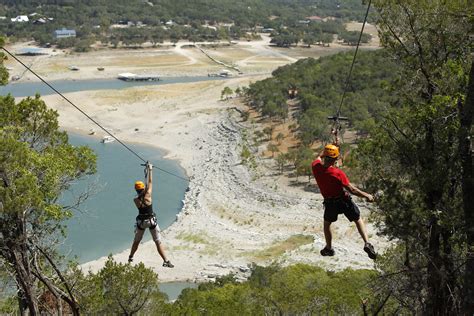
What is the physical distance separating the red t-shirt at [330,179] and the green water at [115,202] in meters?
17.2

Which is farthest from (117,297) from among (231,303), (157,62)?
(157,62)

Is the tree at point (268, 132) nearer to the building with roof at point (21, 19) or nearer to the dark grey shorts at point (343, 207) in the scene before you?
the dark grey shorts at point (343, 207)

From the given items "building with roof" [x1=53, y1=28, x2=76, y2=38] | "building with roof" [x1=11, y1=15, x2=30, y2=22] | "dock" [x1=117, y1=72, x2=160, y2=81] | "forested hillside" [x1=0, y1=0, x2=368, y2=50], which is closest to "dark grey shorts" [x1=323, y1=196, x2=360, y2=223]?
"dock" [x1=117, y1=72, x2=160, y2=81]

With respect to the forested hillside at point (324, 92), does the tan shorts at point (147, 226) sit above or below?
above

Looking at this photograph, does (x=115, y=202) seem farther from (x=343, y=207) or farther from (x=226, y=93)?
(x=226, y=93)

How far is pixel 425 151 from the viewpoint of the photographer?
9609mm

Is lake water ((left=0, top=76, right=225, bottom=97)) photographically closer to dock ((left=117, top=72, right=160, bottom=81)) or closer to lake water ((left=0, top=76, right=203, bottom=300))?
dock ((left=117, top=72, right=160, bottom=81))

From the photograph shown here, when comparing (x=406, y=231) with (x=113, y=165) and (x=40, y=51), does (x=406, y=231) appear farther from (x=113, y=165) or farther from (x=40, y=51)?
(x=40, y=51)

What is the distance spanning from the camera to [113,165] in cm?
4975

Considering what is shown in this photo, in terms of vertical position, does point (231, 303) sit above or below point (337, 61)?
below

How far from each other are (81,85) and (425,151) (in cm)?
8415

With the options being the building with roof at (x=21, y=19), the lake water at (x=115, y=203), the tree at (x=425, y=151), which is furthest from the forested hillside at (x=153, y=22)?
the tree at (x=425, y=151)

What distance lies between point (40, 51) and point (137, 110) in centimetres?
4783

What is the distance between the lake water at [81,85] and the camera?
8151cm
